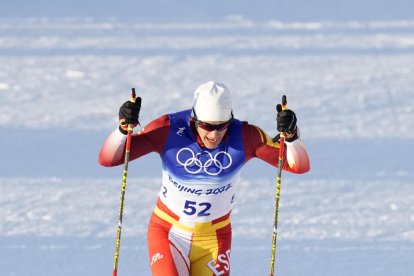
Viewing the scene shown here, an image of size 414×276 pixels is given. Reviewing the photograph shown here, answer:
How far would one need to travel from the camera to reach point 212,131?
202 inches

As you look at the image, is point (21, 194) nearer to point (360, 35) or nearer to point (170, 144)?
point (170, 144)

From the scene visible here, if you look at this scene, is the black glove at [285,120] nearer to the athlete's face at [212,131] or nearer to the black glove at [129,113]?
the athlete's face at [212,131]

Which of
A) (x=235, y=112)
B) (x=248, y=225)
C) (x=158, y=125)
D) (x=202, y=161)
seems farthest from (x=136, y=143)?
(x=235, y=112)

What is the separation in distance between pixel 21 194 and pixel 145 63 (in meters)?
4.10

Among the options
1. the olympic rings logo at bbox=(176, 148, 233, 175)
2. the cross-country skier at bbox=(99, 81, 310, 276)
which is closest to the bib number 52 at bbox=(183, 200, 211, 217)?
the cross-country skier at bbox=(99, 81, 310, 276)

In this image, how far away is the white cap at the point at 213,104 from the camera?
16.6 ft

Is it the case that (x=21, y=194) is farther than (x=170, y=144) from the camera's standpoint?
Yes

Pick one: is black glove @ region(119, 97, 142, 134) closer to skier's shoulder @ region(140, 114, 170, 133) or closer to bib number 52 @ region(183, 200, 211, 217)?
skier's shoulder @ region(140, 114, 170, 133)

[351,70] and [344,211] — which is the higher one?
[351,70]

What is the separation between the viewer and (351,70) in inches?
472

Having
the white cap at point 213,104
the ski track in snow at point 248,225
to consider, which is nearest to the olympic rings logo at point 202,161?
the white cap at point 213,104

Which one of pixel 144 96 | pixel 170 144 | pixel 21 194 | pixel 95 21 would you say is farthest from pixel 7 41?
pixel 170 144

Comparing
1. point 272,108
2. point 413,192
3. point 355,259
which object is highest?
point 272,108

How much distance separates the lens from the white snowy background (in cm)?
750
